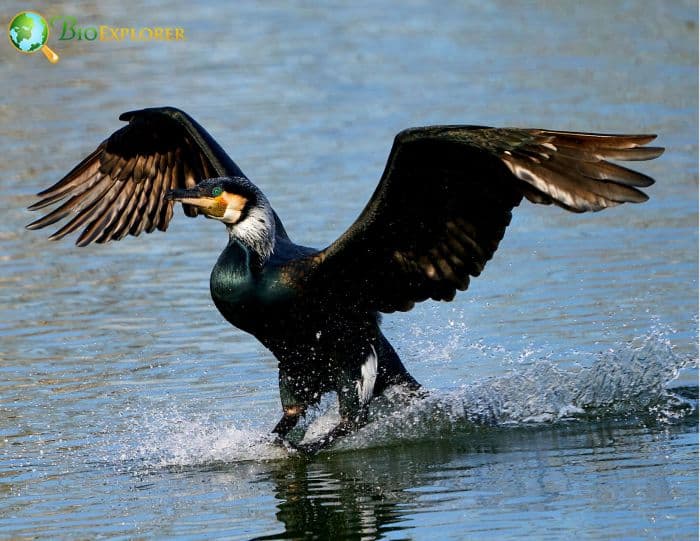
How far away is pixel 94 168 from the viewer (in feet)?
30.0

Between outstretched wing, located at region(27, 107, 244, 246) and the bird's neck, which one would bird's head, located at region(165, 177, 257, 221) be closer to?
the bird's neck

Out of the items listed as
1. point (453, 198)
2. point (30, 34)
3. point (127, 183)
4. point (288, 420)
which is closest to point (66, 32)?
point (30, 34)

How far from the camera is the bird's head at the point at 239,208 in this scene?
291 inches

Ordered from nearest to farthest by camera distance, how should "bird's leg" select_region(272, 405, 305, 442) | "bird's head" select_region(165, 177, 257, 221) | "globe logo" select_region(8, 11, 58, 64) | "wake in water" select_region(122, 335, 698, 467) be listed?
1. "bird's head" select_region(165, 177, 257, 221)
2. "wake in water" select_region(122, 335, 698, 467)
3. "bird's leg" select_region(272, 405, 305, 442)
4. "globe logo" select_region(8, 11, 58, 64)

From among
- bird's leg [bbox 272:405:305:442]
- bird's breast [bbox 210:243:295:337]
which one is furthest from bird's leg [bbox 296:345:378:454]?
bird's breast [bbox 210:243:295:337]

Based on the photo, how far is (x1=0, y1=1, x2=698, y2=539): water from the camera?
6707 mm

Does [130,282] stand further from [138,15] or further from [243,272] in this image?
[138,15]

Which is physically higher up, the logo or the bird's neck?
the logo

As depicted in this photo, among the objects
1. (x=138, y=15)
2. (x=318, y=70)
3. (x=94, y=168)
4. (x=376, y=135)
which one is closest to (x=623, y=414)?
(x=94, y=168)

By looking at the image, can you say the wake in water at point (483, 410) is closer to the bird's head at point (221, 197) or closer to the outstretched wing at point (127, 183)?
the bird's head at point (221, 197)

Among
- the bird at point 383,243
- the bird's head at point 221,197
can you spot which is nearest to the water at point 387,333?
the bird at point 383,243

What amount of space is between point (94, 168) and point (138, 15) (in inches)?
427

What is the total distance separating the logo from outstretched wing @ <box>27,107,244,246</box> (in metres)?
8.41

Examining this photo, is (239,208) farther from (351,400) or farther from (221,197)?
(351,400)
